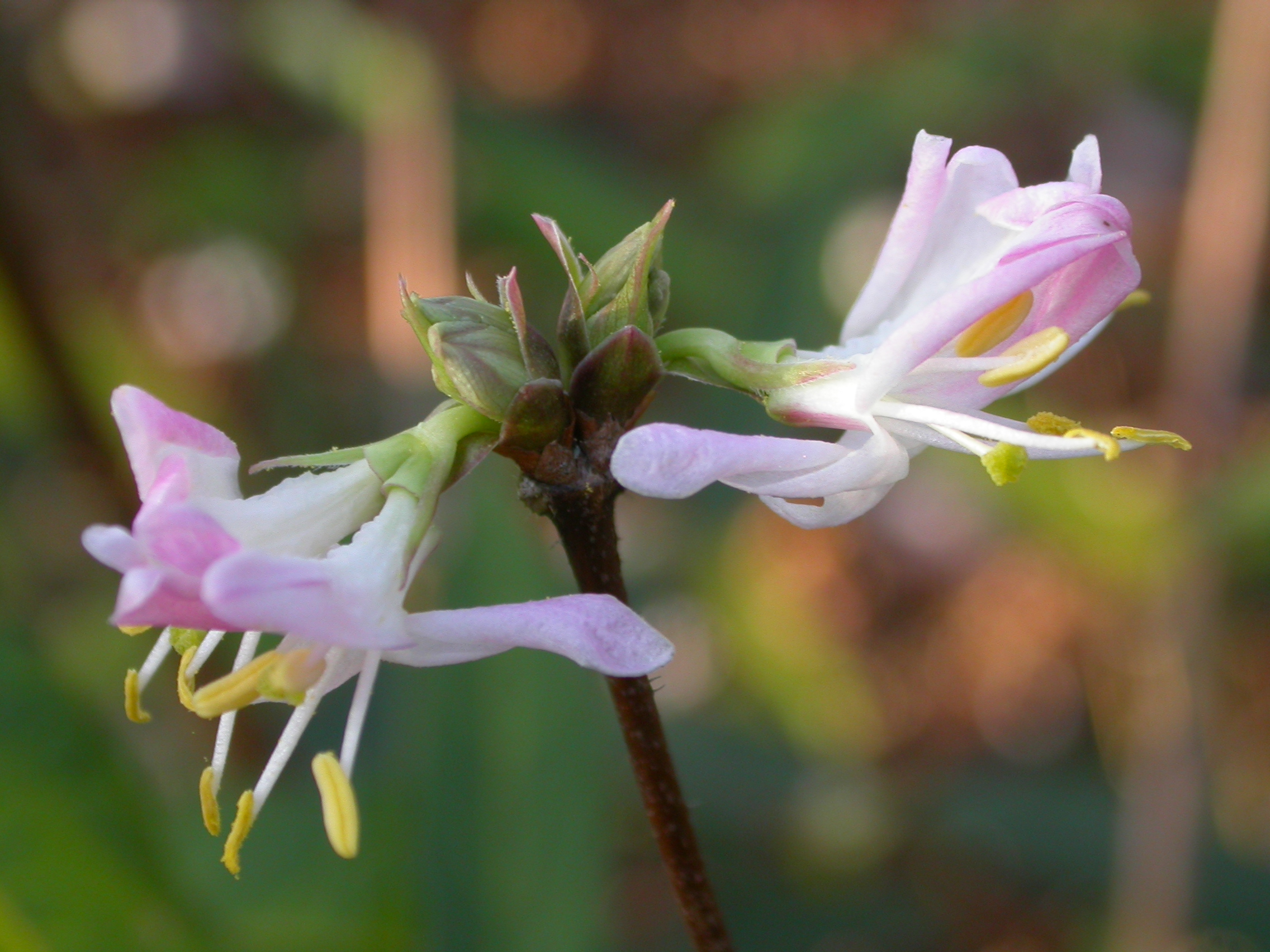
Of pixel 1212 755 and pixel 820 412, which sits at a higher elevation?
pixel 820 412

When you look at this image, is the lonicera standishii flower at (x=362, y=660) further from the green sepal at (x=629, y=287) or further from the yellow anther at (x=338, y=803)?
the green sepal at (x=629, y=287)

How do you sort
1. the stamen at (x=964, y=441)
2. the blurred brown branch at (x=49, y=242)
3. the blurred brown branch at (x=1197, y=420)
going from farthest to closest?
the blurred brown branch at (x=49, y=242) < the blurred brown branch at (x=1197, y=420) < the stamen at (x=964, y=441)

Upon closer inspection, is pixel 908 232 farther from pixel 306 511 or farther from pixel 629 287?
pixel 306 511

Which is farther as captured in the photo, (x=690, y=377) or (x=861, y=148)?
(x=861, y=148)

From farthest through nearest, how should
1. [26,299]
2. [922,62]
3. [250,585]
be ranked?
1. [922,62]
2. [26,299]
3. [250,585]

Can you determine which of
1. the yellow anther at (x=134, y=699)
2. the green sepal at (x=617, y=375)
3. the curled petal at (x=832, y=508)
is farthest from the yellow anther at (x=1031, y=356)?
the yellow anther at (x=134, y=699)

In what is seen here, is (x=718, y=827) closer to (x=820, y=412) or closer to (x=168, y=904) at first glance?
(x=168, y=904)

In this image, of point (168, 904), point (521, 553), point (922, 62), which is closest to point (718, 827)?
point (521, 553)
